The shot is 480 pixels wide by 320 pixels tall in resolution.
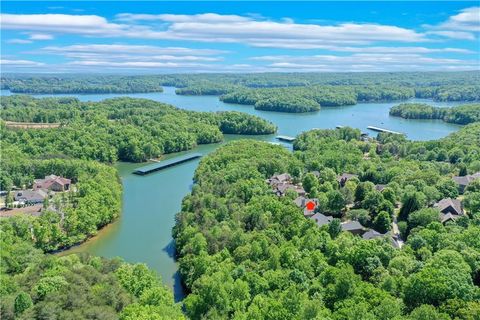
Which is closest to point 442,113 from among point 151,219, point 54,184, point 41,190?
point 151,219

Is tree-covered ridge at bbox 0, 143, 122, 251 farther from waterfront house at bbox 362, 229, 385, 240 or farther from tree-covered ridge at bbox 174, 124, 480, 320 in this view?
waterfront house at bbox 362, 229, 385, 240

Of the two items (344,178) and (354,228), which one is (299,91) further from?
(354,228)

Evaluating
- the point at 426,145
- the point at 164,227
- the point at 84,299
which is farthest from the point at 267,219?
the point at 426,145

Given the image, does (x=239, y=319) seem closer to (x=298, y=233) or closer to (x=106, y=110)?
(x=298, y=233)

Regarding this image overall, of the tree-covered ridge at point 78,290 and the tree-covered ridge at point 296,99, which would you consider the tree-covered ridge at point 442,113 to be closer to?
the tree-covered ridge at point 296,99

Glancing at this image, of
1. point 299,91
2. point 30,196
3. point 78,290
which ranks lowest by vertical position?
point 30,196

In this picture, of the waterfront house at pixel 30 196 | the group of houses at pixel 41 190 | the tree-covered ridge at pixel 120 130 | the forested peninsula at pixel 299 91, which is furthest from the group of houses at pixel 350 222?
the forested peninsula at pixel 299 91

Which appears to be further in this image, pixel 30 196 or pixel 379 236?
pixel 30 196
